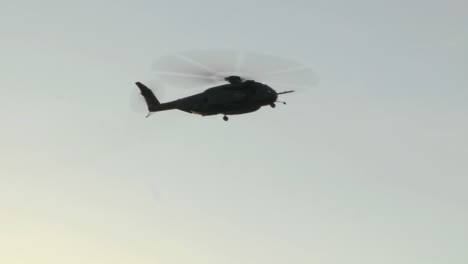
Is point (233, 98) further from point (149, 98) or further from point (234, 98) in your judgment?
point (149, 98)

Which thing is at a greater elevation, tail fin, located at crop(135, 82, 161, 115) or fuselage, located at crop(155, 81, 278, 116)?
tail fin, located at crop(135, 82, 161, 115)

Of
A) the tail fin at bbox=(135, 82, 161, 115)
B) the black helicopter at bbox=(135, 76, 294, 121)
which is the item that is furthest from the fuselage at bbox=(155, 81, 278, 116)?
the tail fin at bbox=(135, 82, 161, 115)

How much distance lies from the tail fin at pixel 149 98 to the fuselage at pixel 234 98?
11.2 m

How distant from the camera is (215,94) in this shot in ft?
238

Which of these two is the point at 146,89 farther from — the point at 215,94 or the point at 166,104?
the point at 215,94

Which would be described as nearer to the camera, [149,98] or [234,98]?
[234,98]

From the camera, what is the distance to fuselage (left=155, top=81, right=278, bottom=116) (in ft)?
232

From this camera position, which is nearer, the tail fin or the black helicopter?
the black helicopter

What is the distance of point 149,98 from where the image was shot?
87.8 m

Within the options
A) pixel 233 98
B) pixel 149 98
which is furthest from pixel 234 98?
pixel 149 98

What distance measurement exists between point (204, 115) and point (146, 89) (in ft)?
55.9

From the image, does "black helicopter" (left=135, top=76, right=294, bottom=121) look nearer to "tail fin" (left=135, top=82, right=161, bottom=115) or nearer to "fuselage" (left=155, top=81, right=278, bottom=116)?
"fuselage" (left=155, top=81, right=278, bottom=116)

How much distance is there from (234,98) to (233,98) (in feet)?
0.35

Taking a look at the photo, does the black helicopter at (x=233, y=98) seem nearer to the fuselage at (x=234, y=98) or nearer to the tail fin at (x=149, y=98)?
the fuselage at (x=234, y=98)
